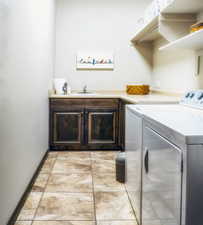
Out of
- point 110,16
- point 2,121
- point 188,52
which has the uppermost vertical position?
point 110,16

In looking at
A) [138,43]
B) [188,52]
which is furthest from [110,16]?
[188,52]

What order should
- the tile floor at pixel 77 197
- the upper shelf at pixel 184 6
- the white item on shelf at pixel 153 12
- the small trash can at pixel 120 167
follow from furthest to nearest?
the white item on shelf at pixel 153 12
the small trash can at pixel 120 167
the upper shelf at pixel 184 6
the tile floor at pixel 77 197

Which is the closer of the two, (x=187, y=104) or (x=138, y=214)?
(x=138, y=214)

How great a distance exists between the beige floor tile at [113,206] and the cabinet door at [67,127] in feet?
5.12

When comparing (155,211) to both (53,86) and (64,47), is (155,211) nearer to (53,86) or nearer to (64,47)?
(53,86)

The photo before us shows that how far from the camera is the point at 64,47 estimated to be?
14.4ft

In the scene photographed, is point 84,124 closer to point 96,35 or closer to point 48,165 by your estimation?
point 48,165

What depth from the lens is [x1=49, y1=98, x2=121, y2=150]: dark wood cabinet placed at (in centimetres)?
388

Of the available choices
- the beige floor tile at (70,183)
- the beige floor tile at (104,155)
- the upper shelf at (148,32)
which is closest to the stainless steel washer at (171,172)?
the beige floor tile at (70,183)

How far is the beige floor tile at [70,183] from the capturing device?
8.31 feet

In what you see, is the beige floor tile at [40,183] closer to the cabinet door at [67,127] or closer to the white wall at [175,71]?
the cabinet door at [67,127]

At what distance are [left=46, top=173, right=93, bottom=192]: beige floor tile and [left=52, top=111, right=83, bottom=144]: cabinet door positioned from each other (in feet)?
3.37

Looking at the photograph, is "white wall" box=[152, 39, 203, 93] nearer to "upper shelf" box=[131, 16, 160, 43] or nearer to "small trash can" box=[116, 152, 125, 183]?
"upper shelf" box=[131, 16, 160, 43]

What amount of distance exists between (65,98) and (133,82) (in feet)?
4.06
